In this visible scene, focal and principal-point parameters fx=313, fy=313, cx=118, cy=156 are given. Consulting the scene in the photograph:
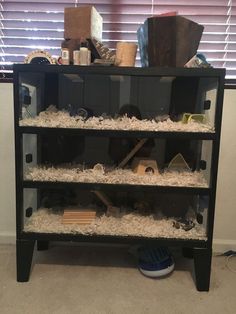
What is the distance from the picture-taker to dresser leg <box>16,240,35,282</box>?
1328 mm

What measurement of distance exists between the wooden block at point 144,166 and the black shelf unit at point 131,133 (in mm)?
Answer: 98

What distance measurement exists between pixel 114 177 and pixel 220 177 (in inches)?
25.2

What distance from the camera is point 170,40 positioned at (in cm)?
124

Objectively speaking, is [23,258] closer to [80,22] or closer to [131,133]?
[131,133]

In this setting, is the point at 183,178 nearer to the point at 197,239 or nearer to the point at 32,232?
the point at 197,239

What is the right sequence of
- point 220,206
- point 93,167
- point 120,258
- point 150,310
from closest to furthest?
point 150,310 < point 93,167 < point 120,258 < point 220,206

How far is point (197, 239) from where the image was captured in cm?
131

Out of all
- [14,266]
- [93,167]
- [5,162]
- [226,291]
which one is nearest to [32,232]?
[14,266]

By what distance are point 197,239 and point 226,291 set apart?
0.25 metres

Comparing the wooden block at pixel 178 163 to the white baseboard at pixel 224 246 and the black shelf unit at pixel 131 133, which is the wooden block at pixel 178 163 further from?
the white baseboard at pixel 224 246

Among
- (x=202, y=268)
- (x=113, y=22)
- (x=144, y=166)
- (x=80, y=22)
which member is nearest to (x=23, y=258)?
(x=144, y=166)

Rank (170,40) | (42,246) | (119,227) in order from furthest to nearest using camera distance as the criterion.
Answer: (42,246) < (119,227) < (170,40)

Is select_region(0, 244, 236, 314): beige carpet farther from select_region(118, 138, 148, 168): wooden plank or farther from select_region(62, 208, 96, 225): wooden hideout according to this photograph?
select_region(118, 138, 148, 168): wooden plank

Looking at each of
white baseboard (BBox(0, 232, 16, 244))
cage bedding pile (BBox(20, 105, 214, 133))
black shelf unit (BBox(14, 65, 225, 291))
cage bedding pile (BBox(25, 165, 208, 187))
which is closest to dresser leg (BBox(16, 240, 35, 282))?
black shelf unit (BBox(14, 65, 225, 291))
